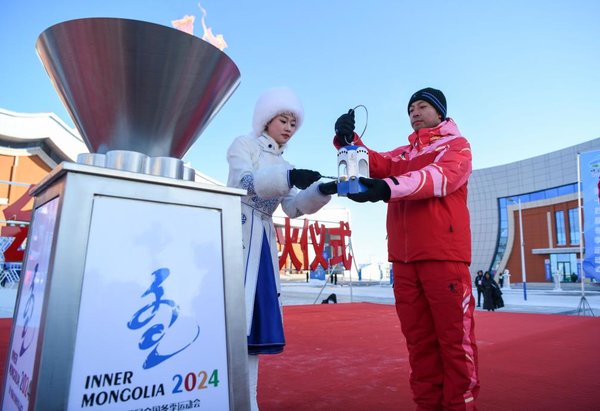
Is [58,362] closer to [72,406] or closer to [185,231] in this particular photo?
[72,406]

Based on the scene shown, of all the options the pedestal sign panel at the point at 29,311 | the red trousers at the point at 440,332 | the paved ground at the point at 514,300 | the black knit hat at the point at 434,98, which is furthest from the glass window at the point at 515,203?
the pedestal sign panel at the point at 29,311

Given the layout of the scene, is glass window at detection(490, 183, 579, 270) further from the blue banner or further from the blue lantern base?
the blue lantern base

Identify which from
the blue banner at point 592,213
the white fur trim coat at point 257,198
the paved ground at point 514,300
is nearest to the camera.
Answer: the white fur trim coat at point 257,198

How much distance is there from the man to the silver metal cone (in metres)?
0.66

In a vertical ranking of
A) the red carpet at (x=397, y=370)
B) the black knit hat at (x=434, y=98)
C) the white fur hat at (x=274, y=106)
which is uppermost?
the black knit hat at (x=434, y=98)

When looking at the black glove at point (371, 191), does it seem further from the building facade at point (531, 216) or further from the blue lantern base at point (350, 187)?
the building facade at point (531, 216)

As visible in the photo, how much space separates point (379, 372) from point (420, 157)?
172 cm

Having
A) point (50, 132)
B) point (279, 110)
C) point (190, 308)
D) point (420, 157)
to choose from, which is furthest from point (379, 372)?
point (50, 132)

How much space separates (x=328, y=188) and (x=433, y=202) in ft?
1.67

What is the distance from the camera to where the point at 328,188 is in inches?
60.6

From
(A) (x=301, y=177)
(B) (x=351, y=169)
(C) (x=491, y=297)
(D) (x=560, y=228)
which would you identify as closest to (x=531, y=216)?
(D) (x=560, y=228)

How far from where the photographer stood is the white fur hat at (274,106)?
1.79 m

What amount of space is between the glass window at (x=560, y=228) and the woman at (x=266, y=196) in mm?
31726

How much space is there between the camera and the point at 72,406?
801 millimetres
